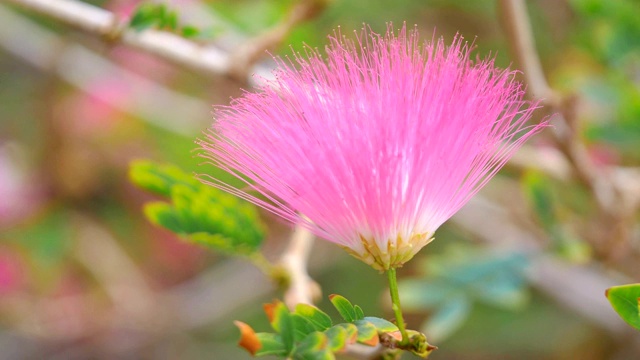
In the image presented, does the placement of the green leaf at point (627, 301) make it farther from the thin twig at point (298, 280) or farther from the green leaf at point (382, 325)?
the thin twig at point (298, 280)

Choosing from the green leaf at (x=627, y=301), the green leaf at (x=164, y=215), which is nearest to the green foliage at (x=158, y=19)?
the green leaf at (x=164, y=215)

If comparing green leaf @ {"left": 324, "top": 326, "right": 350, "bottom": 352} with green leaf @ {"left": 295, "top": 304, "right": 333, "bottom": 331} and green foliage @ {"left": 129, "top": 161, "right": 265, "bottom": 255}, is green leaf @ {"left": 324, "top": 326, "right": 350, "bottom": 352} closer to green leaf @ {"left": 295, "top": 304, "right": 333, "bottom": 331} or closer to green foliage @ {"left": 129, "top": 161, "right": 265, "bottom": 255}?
green leaf @ {"left": 295, "top": 304, "right": 333, "bottom": 331}

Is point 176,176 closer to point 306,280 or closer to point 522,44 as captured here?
point 306,280

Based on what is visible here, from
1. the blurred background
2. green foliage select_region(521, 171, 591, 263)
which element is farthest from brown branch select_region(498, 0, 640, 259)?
the blurred background

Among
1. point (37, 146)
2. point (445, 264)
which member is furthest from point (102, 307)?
point (445, 264)

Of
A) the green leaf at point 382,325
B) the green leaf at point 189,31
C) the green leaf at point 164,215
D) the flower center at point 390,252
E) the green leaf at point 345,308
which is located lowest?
the green leaf at point 382,325

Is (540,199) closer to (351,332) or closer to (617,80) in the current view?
(617,80)
